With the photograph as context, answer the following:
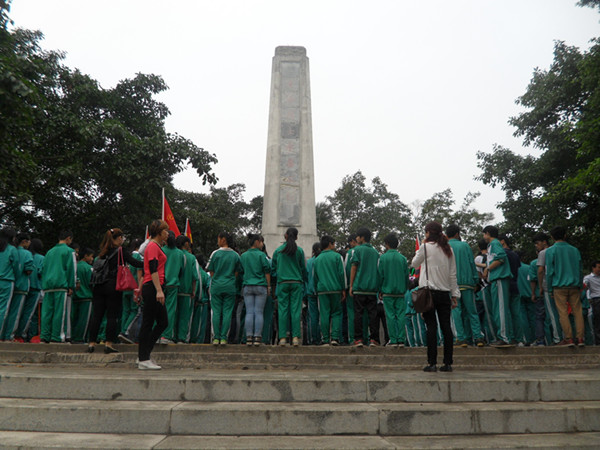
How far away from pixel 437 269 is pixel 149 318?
3.17 meters

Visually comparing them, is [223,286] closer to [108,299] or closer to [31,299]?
[108,299]

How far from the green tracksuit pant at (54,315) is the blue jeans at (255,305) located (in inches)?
104

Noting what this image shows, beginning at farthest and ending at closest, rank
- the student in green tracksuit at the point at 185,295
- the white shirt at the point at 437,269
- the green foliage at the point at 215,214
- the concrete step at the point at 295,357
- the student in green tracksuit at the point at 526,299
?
the green foliage at the point at 215,214 → the student in green tracksuit at the point at 526,299 → the student in green tracksuit at the point at 185,295 → the concrete step at the point at 295,357 → the white shirt at the point at 437,269

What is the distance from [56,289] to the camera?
7176 millimetres

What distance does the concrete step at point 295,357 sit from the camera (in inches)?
237

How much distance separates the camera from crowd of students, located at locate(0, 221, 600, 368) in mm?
6895

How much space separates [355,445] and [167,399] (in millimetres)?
1801

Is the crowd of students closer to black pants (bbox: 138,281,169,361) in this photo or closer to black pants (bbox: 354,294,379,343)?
black pants (bbox: 354,294,379,343)

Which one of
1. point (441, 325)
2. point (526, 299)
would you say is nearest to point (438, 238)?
point (441, 325)

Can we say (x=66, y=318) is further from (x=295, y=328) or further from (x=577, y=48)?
(x=577, y=48)

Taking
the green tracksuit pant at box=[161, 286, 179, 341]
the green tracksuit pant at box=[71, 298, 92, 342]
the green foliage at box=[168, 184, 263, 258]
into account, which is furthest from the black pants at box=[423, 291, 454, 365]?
the green foliage at box=[168, 184, 263, 258]

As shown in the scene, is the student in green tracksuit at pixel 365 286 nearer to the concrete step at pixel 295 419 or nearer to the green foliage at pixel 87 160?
the concrete step at pixel 295 419

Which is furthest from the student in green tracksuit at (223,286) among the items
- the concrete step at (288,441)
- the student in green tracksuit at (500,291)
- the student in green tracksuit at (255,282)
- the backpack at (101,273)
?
the student in green tracksuit at (500,291)

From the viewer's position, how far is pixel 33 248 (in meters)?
8.36
